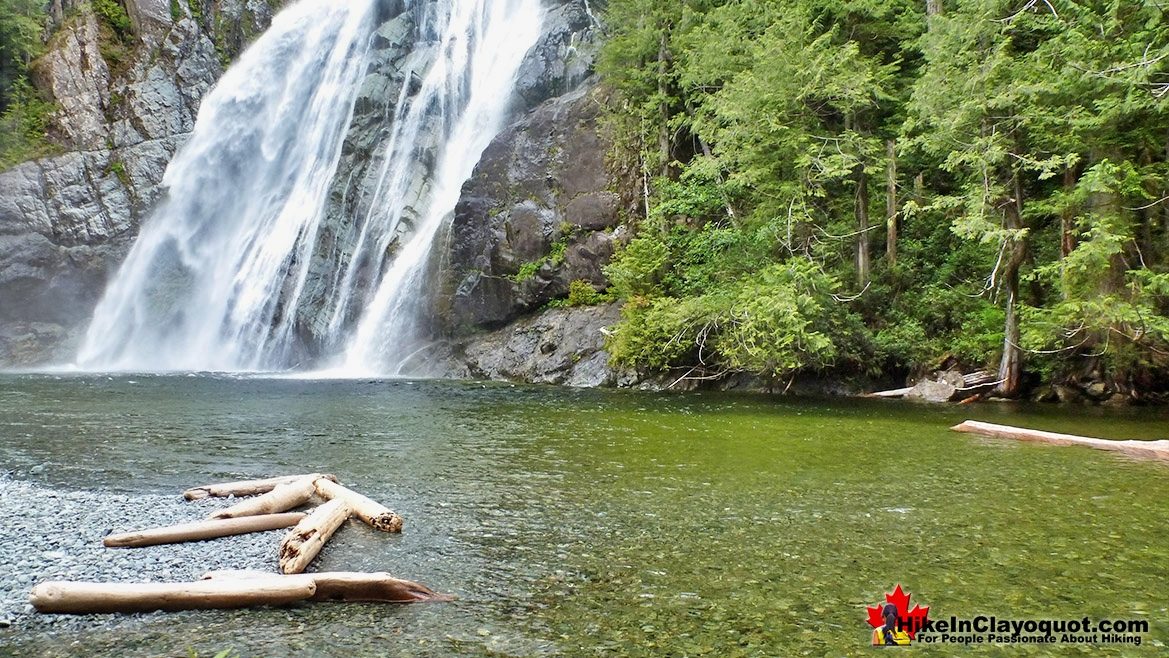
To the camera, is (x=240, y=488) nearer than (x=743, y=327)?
Yes

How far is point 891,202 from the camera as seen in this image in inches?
744

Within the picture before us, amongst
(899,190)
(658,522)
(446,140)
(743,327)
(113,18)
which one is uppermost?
(113,18)

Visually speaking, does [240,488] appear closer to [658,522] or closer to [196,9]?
[658,522]

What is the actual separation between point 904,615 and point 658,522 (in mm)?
2413

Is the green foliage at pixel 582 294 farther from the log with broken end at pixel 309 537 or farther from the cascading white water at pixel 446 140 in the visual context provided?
the log with broken end at pixel 309 537

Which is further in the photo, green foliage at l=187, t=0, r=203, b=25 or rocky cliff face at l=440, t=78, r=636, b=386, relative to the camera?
green foliage at l=187, t=0, r=203, b=25

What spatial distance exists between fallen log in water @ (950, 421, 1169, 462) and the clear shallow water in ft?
2.08

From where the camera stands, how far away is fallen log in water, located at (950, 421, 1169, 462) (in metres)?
8.81

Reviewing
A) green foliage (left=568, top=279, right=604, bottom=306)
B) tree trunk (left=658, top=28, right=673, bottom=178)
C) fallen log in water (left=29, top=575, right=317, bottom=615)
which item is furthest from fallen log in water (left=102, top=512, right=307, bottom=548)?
tree trunk (left=658, top=28, right=673, bottom=178)

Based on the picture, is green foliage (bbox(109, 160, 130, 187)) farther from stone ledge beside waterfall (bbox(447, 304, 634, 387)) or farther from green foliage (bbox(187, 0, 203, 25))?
stone ledge beside waterfall (bbox(447, 304, 634, 387))

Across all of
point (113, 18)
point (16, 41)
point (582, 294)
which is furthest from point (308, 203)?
point (113, 18)

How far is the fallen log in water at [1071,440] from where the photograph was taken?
8.81m

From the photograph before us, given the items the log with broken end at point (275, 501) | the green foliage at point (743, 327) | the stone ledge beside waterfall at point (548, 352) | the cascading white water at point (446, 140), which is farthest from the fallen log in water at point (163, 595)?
the cascading white water at point (446, 140)

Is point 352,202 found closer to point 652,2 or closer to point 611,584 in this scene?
point 652,2
